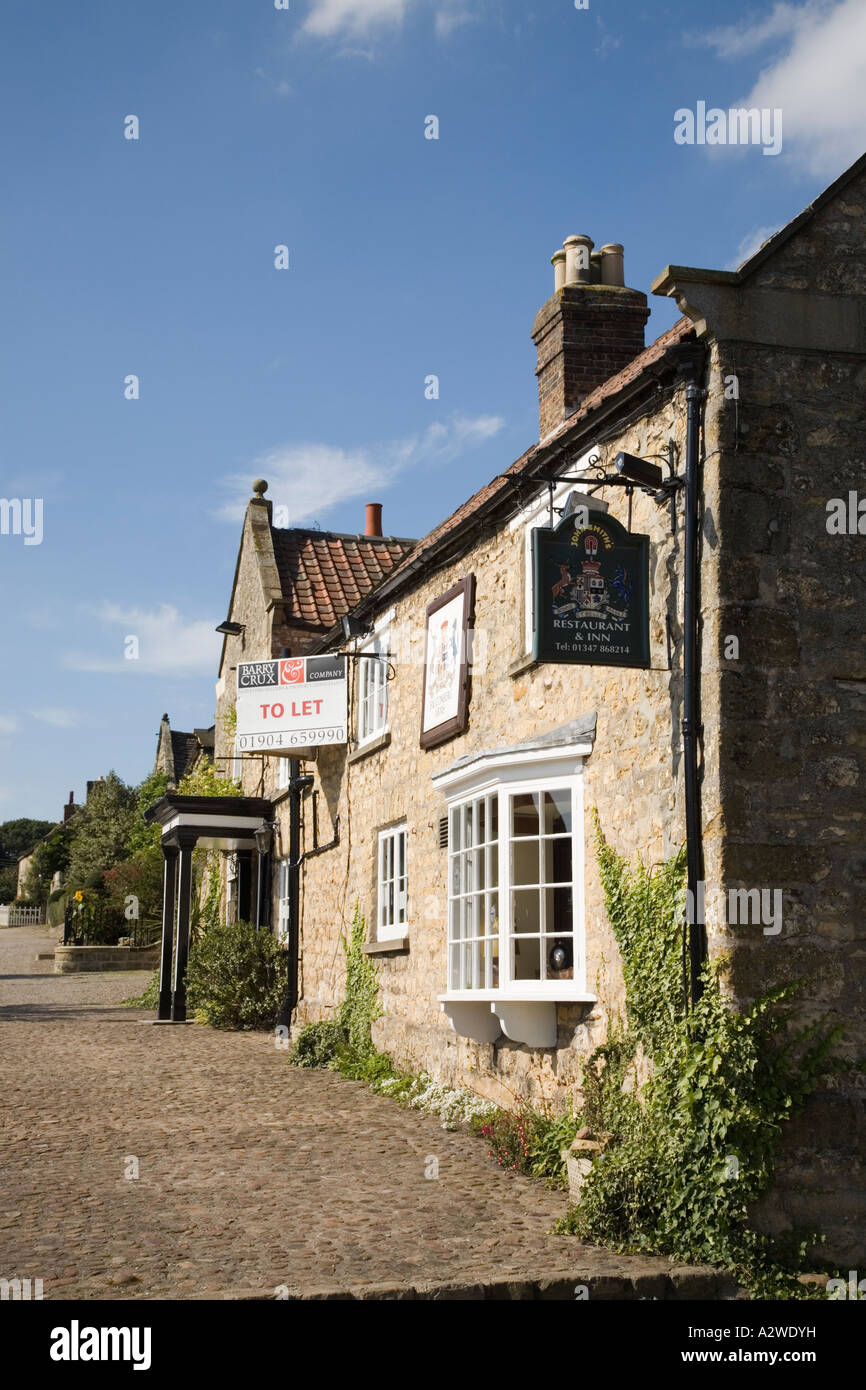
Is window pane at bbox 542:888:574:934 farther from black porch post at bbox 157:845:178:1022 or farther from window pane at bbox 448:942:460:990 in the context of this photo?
black porch post at bbox 157:845:178:1022

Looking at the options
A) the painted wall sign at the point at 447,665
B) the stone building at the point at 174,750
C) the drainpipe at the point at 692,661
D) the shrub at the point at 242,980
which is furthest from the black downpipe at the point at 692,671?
the stone building at the point at 174,750

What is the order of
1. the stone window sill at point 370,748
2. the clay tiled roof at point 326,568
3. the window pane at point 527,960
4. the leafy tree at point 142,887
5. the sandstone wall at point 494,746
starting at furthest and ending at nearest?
the leafy tree at point 142,887 < the clay tiled roof at point 326,568 < the stone window sill at point 370,748 < the window pane at point 527,960 < the sandstone wall at point 494,746

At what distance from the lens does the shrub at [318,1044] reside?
13.7 metres

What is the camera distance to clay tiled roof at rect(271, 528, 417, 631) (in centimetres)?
2020

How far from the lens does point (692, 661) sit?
734cm

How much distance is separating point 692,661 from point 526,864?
2.49 meters

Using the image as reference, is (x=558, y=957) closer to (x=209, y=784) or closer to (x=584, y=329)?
(x=584, y=329)

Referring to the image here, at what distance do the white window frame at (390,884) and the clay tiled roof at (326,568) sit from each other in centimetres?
710

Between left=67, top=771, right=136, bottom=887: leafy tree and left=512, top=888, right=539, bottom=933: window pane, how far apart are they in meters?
31.9

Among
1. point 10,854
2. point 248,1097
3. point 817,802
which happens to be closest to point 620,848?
point 817,802

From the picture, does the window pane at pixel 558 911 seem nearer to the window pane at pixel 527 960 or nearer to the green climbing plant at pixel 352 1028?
the window pane at pixel 527 960

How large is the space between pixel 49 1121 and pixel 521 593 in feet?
18.7

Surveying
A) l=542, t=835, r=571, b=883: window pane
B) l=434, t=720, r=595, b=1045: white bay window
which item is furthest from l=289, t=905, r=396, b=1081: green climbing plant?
l=542, t=835, r=571, b=883: window pane

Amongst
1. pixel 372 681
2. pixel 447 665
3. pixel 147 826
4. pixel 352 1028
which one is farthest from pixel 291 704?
pixel 147 826
